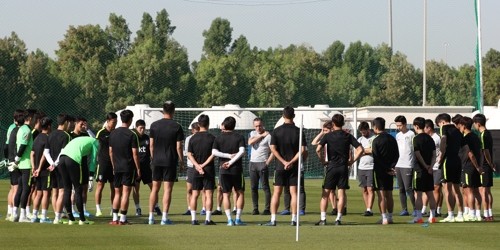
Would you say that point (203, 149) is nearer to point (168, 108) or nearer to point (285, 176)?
point (168, 108)

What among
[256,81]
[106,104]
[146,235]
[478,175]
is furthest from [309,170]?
[146,235]

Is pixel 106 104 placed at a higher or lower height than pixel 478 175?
higher

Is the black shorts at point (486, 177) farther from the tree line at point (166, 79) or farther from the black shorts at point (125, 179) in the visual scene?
the tree line at point (166, 79)

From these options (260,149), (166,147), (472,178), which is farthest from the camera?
(260,149)

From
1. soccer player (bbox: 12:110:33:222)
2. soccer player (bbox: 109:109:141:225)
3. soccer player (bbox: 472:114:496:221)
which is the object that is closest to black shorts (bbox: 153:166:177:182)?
soccer player (bbox: 109:109:141:225)

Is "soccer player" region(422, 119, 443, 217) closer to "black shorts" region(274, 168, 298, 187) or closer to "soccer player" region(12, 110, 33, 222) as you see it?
"black shorts" region(274, 168, 298, 187)

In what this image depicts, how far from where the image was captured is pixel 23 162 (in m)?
22.8

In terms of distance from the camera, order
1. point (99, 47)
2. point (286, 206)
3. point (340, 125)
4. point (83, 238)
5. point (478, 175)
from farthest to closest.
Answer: point (99, 47) → point (286, 206) → point (478, 175) → point (340, 125) → point (83, 238)

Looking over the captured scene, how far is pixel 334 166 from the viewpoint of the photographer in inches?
863

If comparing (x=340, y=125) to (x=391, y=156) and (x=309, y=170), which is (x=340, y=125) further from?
(x=309, y=170)

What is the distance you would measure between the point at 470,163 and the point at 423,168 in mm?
1115

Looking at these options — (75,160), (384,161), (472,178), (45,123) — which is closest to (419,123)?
(384,161)

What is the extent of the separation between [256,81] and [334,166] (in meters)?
60.1

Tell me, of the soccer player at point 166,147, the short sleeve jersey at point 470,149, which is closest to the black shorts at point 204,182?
the soccer player at point 166,147
